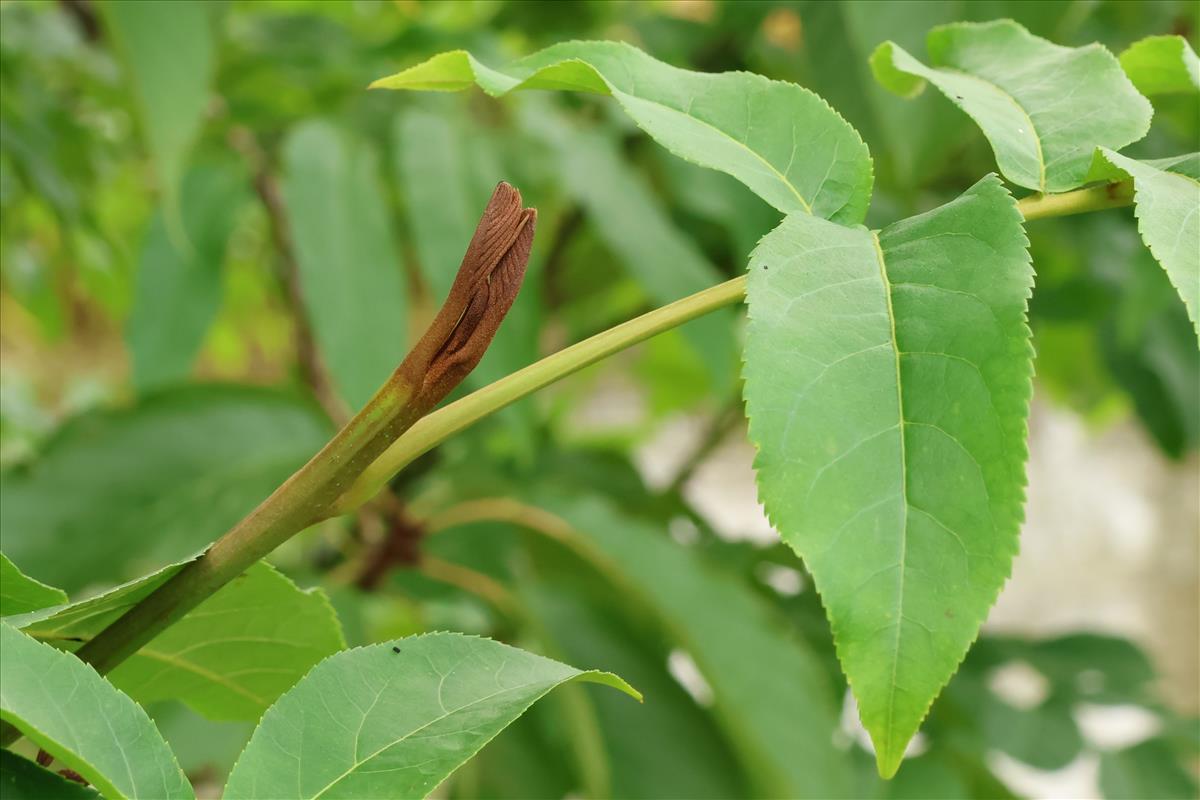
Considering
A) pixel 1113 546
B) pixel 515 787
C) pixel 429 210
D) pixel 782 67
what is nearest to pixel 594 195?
pixel 429 210

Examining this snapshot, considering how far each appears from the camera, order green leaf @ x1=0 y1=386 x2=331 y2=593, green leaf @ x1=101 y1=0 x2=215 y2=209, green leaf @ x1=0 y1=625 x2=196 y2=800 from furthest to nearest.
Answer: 1. green leaf @ x1=0 y1=386 x2=331 y2=593
2. green leaf @ x1=101 y1=0 x2=215 y2=209
3. green leaf @ x1=0 y1=625 x2=196 y2=800

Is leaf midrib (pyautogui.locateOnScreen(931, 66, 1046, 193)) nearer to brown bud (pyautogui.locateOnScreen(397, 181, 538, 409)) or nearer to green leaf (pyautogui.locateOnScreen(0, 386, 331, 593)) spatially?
brown bud (pyautogui.locateOnScreen(397, 181, 538, 409))

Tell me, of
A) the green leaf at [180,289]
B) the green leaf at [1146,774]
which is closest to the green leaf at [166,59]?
the green leaf at [180,289]

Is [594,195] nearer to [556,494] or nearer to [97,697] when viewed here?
[556,494]

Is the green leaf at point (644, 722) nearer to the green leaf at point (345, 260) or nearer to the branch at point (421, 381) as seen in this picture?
the green leaf at point (345, 260)

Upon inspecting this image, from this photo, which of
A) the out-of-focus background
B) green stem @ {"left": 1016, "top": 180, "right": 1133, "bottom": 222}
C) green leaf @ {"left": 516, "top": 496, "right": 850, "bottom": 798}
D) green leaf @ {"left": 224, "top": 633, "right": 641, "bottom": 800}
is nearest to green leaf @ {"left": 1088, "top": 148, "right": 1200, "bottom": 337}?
green stem @ {"left": 1016, "top": 180, "right": 1133, "bottom": 222}

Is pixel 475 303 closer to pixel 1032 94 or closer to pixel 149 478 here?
pixel 1032 94
